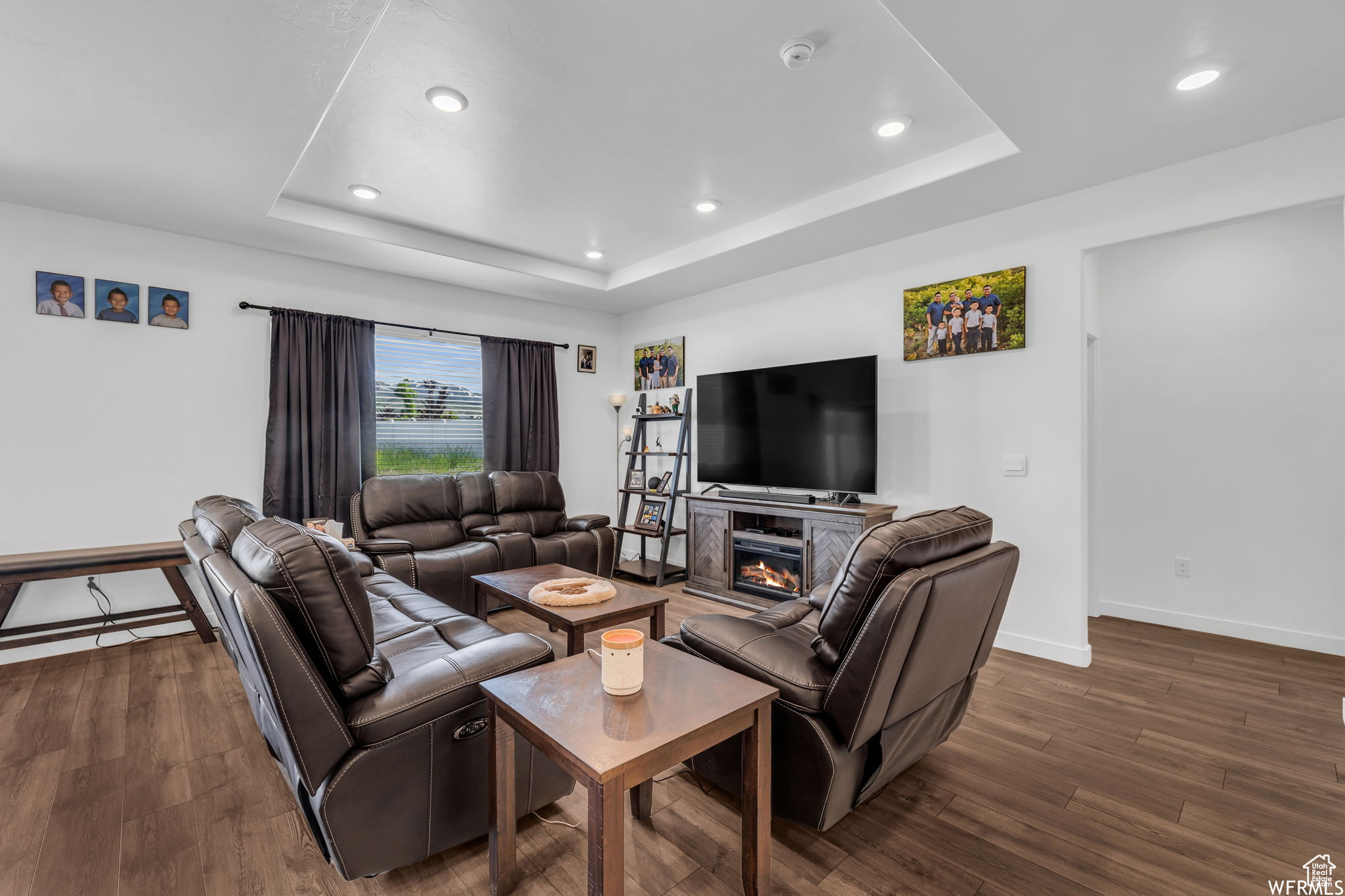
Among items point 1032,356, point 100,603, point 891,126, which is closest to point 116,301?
point 100,603

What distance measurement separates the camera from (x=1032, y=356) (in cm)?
332

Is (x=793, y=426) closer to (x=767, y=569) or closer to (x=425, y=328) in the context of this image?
(x=767, y=569)

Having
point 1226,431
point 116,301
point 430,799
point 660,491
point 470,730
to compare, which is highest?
point 116,301

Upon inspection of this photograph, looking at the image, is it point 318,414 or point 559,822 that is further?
point 318,414

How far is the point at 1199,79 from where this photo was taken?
216 cm

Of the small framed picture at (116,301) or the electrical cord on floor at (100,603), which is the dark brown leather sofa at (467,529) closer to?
the electrical cord on floor at (100,603)

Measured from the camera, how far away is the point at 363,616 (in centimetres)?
159

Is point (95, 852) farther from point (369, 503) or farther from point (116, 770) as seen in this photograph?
point (369, 503)

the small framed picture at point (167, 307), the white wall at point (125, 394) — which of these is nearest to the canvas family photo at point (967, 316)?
the white wall at point (125, 394)

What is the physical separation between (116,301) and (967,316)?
5280 mm

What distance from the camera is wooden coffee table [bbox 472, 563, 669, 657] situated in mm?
2428

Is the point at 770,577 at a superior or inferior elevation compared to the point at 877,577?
inferior

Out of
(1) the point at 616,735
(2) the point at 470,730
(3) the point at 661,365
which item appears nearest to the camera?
(1) the point at 616,735

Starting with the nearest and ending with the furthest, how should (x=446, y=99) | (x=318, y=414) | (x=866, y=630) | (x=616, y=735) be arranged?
(x=616, y=735)
(x=866, y=630)
(x=446, y=99)
(x=318, y=414)
